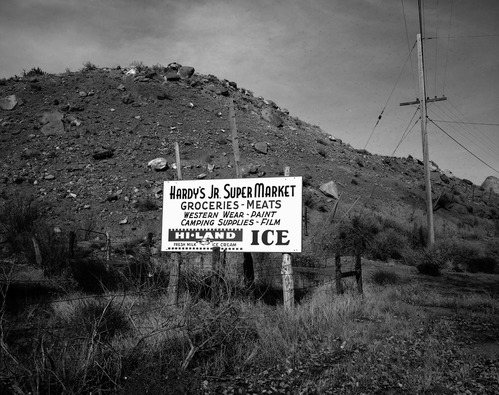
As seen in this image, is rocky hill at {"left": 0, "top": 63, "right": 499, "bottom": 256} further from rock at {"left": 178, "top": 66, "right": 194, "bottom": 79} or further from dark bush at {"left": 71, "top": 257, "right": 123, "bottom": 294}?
dark bush at {"left": 71, "top": 257, "right": 123, "bottom": 294}

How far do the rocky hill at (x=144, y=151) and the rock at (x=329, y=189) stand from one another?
42 centimetres

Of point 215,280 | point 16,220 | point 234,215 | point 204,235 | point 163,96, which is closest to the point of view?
point 215,280

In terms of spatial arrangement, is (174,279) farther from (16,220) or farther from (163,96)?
(163,96)

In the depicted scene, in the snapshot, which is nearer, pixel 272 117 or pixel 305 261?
pixel 305 261

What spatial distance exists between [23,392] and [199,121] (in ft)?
96.7

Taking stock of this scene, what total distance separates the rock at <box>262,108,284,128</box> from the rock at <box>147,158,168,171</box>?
1423 cm

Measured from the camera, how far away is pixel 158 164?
26.8m

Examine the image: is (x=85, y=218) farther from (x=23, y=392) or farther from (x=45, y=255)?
(x=23, y=392)

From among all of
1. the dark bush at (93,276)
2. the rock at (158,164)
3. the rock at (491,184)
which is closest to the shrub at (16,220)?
the dark bush at (93,276)

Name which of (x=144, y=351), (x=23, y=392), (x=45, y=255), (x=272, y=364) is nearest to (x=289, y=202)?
(x=272, y=364)

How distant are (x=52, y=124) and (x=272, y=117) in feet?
60.5

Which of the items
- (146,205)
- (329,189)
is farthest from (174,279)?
(329,189)

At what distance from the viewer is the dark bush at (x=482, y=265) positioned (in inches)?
708

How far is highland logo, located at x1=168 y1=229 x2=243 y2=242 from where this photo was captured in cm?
965
